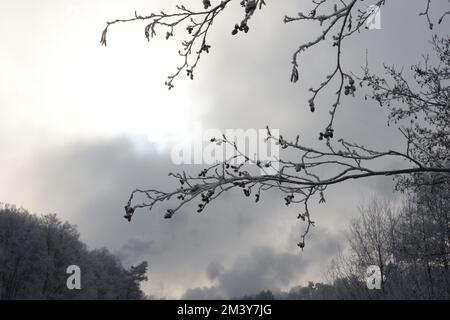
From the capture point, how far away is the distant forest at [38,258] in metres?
45.9

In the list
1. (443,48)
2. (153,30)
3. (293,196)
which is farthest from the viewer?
(443,48)

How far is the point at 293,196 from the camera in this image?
3.82m

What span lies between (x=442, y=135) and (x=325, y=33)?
630 centimetres

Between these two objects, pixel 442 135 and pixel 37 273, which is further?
pixel 37 273

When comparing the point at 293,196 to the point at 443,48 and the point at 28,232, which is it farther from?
the point at 28,232

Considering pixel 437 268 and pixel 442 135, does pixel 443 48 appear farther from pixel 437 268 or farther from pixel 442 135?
pixel 437 268

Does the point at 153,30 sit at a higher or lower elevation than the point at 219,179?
higher

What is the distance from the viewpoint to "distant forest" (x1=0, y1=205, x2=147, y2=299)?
1807 inches

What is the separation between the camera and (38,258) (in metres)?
47.8
